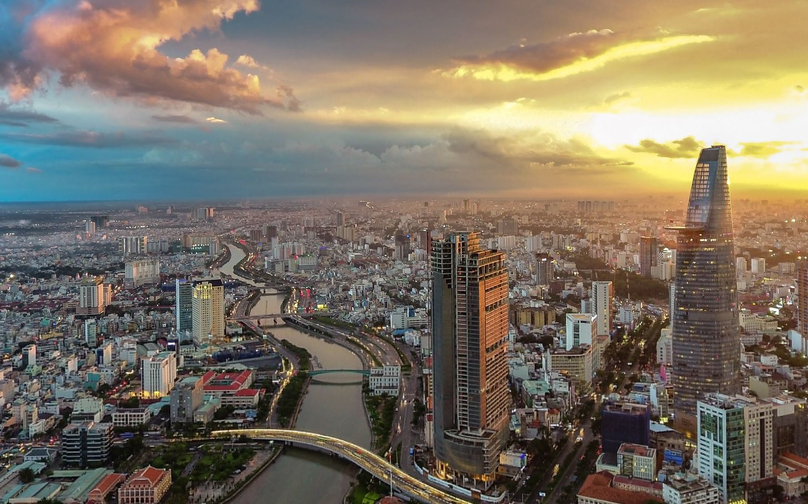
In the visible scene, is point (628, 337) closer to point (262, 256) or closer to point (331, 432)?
point (331, 432)

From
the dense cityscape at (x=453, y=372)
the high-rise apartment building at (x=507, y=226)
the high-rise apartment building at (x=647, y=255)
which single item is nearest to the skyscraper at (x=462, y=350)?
the dense cityscape at (x=453, y=372)

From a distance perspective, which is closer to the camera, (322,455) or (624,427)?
(624,427)

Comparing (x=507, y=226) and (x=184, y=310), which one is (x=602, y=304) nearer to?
(x=507, y=226)

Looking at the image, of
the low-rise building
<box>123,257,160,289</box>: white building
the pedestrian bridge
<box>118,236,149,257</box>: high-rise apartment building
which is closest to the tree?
the low-rise building

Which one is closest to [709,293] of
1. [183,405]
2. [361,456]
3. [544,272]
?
[361,456]

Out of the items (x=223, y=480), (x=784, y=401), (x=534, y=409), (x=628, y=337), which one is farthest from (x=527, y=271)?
(x=223, y=480)

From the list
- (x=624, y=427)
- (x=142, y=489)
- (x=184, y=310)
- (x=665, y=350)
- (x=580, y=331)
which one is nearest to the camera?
(x=142, y=489)
